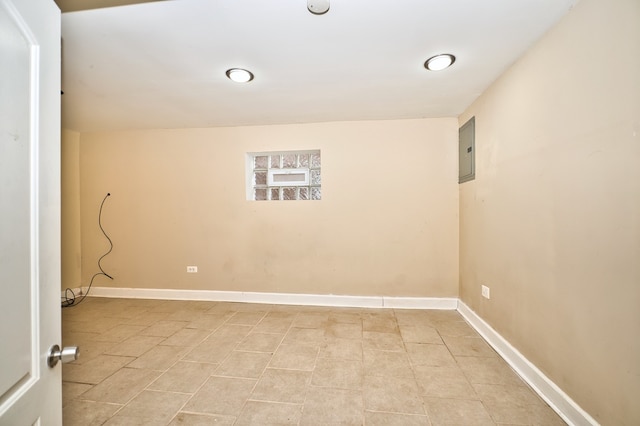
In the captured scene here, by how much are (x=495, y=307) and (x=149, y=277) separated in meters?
4.06

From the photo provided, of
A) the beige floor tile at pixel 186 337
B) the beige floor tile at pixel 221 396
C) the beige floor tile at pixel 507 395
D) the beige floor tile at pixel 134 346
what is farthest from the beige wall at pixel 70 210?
the beige floor tile at pixel 507 395

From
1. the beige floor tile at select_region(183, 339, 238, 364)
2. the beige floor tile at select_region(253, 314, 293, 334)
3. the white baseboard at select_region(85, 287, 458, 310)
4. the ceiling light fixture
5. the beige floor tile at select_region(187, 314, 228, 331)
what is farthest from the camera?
the white baseboard at select_region(85, 287, 458, 310)

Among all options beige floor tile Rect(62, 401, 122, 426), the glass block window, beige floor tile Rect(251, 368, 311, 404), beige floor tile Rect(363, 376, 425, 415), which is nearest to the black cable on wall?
the glass block window

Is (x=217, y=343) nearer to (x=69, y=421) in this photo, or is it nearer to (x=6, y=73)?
(x=69, y=421)

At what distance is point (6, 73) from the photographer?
58 cm

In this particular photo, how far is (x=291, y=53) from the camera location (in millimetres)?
1774

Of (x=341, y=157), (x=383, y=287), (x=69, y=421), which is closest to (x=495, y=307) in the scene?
(x=383, y=287)

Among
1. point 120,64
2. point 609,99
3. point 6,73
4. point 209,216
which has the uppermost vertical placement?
point 120,64

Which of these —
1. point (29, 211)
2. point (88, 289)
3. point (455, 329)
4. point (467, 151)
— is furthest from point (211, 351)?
point (467, 151)

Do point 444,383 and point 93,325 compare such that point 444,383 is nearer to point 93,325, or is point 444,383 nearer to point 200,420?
point 200,420

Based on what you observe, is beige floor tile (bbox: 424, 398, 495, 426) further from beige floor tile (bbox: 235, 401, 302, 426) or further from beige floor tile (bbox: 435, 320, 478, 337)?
beige floor tile (bbox: 435, 320, 478, 337)

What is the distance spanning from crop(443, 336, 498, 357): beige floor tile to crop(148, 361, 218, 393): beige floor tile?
6.41ft

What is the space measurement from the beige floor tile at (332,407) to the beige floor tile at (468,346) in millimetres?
1037

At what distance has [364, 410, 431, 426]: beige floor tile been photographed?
4.64 ft
